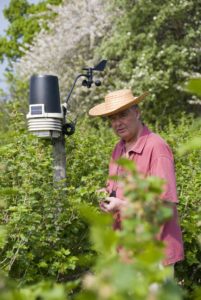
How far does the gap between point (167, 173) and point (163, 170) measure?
0.08 ft

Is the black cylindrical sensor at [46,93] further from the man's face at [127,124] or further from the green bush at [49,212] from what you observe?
the man's face at [127,124]

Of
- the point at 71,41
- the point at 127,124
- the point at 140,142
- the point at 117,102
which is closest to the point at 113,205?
the point at 140,142

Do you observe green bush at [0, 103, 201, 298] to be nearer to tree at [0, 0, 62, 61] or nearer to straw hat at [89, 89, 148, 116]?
straw hat at [89, 89, 148, 116]

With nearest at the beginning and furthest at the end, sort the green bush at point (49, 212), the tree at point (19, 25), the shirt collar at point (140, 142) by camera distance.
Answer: the shirt collar at point (140, 142) → the green bush at point (49, 212) → the tree at point (19, 25)

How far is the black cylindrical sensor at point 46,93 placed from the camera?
4.30 m

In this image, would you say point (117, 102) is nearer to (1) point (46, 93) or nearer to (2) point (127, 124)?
(2) point (127, 124)

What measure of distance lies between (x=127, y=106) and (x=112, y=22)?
13.5m

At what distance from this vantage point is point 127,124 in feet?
11.1

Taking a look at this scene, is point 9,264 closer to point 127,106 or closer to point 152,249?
point 127,106

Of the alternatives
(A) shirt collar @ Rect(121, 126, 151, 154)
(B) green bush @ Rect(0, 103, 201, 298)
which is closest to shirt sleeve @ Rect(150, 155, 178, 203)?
(A) shirt collar @ Rect(121, 126, 151, 154)

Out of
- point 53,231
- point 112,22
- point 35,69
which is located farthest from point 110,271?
point 35,69

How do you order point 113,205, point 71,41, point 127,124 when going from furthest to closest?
point 71,41 < point 127,124 < point 113,205

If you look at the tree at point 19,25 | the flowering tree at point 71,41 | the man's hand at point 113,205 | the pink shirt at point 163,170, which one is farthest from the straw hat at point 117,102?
the tree at point 19,25

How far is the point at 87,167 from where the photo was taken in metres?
4.96
